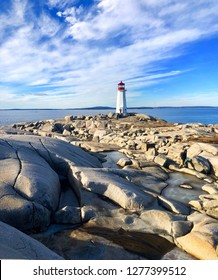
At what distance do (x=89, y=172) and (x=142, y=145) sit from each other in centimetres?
1006

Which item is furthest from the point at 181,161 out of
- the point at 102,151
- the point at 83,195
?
the point at 83,195

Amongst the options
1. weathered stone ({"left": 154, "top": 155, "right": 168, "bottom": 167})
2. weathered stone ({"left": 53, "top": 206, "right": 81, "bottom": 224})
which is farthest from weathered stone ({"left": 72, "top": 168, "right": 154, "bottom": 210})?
weathered stone ({"left": 154, "top": 155, "right": 168, "bottom": 167})

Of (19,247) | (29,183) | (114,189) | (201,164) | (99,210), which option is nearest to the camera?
(19,247)

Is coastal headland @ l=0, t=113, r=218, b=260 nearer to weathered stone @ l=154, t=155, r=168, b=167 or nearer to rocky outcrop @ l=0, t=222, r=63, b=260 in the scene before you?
rocky outcrop @ l=0, t=222, r=63, b=260

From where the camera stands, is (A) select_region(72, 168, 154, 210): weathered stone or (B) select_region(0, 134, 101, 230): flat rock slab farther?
(A) select_region(72, 168, 154, 210): weathered stone

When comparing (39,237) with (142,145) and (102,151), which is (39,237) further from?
(142,145)

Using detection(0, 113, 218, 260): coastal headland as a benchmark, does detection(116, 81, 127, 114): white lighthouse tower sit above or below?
above

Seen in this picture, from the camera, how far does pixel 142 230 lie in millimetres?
8242

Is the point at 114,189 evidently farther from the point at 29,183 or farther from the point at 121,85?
the point at 121,85

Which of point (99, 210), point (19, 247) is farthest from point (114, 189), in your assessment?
point (19, 247)

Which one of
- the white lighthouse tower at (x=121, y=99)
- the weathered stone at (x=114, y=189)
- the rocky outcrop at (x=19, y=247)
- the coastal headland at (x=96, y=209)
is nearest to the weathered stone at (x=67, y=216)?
the coastal headland at (x=96, y=209)

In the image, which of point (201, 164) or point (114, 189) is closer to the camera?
point (114, 189)

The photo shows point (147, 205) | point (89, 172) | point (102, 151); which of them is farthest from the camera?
point (102, 151)

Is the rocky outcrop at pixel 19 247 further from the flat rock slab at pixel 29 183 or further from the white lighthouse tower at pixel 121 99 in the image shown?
the white lighthouse tower at pixel 121 99
